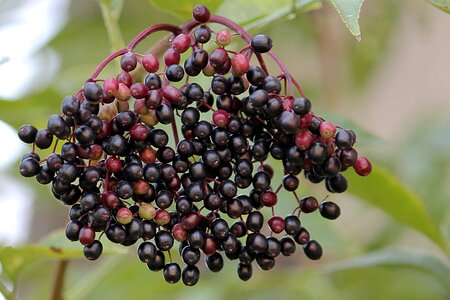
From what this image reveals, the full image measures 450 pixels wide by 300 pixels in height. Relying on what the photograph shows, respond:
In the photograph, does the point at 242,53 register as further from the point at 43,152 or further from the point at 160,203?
the point at 43,152

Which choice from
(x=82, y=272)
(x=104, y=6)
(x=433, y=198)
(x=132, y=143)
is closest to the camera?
(x=132, y=143)

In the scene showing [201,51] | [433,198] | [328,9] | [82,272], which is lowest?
[82,272]

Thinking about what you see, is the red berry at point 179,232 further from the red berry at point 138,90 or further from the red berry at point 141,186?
the red berry at point 138,90

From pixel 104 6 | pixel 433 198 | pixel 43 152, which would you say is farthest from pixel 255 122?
pixel 433 198

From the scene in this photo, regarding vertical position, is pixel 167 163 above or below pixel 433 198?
above

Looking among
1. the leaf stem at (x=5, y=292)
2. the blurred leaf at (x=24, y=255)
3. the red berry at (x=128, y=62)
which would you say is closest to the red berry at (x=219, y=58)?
the red berry at (x=128, y=62)

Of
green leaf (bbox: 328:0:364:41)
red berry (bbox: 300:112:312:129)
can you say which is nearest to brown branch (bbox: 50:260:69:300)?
red berry (bbox: 300:112:312:129)

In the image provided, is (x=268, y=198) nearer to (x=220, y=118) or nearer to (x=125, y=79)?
(x=220, y=118)
